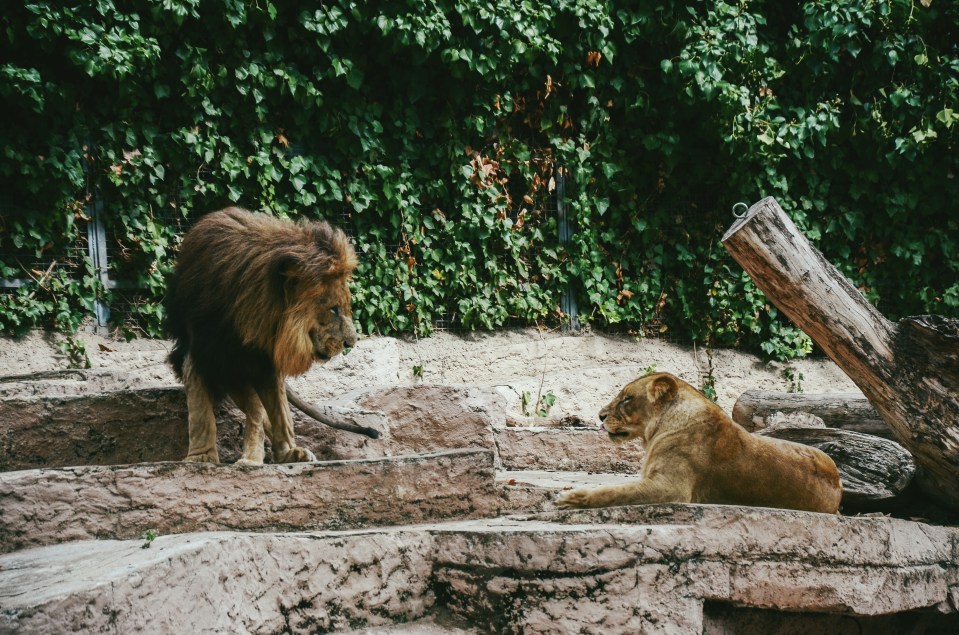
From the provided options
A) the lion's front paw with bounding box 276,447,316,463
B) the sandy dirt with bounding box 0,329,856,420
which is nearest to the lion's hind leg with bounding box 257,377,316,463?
the lion's front paw with bounding box 276,447,316,463

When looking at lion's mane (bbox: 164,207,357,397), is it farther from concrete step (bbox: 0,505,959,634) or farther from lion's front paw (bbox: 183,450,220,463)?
concrete step (bbox: 0,505,959,634)

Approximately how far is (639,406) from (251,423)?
2.05 m

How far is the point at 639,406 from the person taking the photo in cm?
485

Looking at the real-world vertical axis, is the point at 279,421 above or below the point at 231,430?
above

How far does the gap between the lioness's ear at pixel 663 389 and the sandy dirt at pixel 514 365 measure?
3248 mm

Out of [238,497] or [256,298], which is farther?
[256,298]

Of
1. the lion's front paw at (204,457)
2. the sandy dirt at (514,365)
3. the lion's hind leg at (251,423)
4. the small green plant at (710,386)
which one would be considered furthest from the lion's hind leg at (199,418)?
the small green plant at (710,386)

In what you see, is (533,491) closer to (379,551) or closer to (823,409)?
(379,551)

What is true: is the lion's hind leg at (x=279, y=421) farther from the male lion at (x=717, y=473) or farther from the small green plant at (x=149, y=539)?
the male lion at (x=717, y=473)

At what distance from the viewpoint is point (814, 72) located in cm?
930

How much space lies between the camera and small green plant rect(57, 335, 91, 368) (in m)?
6.95

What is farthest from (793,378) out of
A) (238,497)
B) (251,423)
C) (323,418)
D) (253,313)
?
(238,497)

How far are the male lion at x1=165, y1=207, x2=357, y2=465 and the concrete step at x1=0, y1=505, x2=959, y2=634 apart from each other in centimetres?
87

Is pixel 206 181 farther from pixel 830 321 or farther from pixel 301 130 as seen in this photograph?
pixel 830 321
